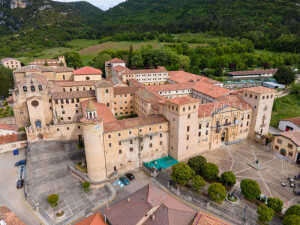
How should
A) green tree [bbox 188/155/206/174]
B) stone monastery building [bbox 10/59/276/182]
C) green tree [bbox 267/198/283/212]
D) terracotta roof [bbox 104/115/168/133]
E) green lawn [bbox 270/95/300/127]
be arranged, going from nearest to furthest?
green tree [bbox 267/198/283/212]
green tree [bbox 188/155/206/174]
stone monastery building [bbox 10/59/276/182]
terracotta roof [bbox 104/115/168/133]
green lawn [bbox 270/95/300/127]

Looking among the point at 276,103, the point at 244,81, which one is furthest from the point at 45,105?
the point at 244,81

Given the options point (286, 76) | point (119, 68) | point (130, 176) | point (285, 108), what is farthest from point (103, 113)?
point (286, 76)

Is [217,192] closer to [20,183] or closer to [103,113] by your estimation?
[103,113]

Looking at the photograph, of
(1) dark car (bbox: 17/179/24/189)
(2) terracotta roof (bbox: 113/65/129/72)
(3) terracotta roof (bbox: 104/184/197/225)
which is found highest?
(2) terracotta roof (bbox: 113/65/129/72)

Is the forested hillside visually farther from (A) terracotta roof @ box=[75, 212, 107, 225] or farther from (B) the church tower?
(A) terracotta roof @ box=[75, 212, 107, 225]

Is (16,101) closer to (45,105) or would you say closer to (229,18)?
(45,105)

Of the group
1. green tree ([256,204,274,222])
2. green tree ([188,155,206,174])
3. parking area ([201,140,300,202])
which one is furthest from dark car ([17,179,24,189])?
green tree ([256,204,274,222])

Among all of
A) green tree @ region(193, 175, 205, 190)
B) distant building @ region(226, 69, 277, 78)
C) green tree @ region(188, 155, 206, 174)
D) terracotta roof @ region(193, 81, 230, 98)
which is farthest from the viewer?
distant building @ region(226, 69, 277, 78)
